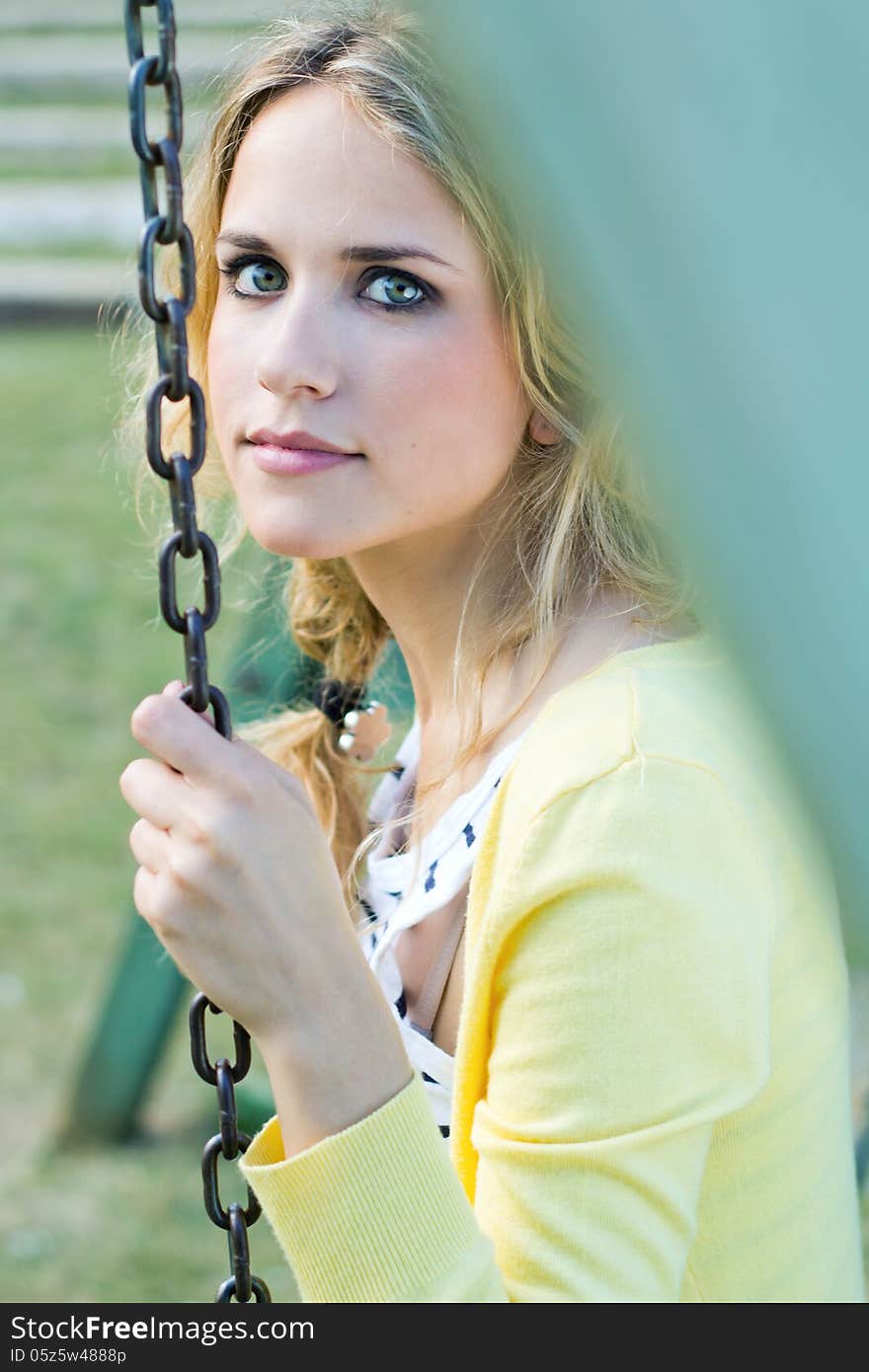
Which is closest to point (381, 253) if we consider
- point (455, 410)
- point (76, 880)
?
point (455, 410)

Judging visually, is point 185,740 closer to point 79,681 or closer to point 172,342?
point 172,342

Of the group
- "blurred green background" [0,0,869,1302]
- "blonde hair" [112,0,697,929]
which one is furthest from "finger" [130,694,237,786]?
"blurred green background" [0,0,869,1302]

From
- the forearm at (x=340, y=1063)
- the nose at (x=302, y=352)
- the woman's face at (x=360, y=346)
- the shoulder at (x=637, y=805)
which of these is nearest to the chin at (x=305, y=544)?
the woman's face at (x=360, y=346)

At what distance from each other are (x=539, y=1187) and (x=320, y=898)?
0.82ft

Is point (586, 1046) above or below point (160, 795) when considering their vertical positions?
below

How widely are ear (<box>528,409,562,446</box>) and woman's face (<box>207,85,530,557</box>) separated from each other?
0.06m

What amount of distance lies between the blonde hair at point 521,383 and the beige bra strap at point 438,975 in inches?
5.5

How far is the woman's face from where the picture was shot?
3.89 ft

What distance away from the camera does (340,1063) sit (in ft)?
3.34

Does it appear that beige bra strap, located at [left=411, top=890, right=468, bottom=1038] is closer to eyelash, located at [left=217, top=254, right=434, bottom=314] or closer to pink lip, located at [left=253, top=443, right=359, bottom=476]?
pink lip, located at [left=253, top=443, right=359, bottom=476]

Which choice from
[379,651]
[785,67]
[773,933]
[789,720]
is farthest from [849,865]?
[379,651]

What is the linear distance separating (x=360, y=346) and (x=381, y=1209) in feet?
2.03

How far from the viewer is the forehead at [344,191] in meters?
1.19

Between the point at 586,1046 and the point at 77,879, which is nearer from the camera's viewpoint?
the point at 586,1046
